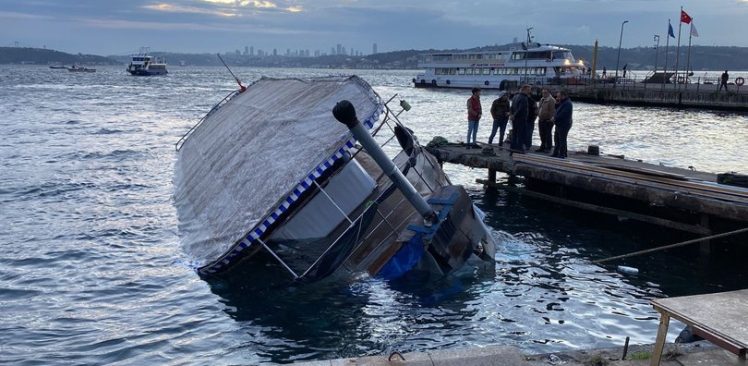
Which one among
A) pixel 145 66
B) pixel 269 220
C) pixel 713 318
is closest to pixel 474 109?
pixel 269 220

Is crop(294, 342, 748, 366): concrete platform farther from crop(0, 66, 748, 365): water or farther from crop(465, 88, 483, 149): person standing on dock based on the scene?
crop(465, 88, 483, 149): person standing on dock

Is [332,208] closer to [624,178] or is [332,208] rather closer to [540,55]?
[624,178]

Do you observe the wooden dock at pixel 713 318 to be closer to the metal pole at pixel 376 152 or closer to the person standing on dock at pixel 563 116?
the metal pole at pixel 376 152

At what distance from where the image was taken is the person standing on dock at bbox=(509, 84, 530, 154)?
21062 mm

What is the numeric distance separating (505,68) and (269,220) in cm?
8423

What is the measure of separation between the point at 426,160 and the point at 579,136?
94.0ft

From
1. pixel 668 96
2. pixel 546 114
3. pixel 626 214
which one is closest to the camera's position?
pixel 626 214

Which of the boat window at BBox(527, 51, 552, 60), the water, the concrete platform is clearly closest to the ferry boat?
the boat window at BBox(527, 51, 552, 60)

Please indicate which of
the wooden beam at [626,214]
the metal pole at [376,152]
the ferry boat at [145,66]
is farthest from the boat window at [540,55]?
the ferry boat at [145,66]

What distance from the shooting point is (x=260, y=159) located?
51.0 ft

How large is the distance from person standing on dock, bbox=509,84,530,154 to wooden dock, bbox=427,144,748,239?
0.61 metres

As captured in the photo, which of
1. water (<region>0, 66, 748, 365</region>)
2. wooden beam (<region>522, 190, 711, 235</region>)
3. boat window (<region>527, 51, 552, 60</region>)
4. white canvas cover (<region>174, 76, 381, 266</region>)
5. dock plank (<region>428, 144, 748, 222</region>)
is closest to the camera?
water (<region>0, 66, 748, 365</region>)

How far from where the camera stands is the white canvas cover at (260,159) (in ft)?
41.9

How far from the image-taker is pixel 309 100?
17.5 metres
